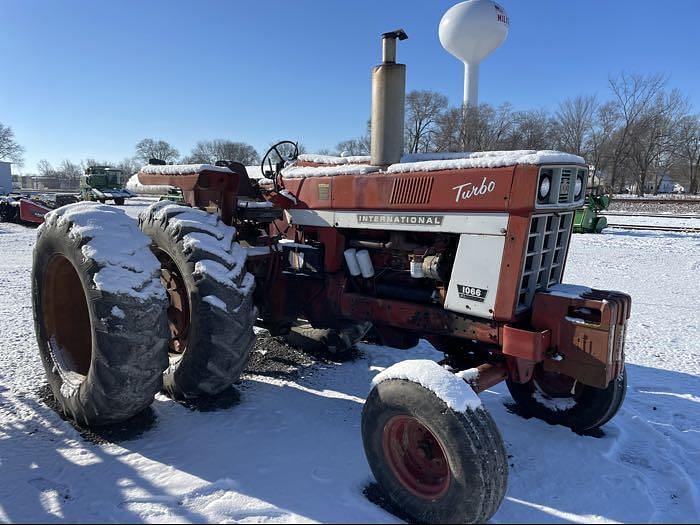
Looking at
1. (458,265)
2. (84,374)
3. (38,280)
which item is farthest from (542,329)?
(38,280)

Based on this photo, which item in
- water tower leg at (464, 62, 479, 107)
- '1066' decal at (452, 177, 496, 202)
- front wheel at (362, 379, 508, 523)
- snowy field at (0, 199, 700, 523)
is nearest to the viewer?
front wheel at (362, 379, 508, 523)

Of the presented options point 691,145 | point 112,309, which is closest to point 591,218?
point 112,309

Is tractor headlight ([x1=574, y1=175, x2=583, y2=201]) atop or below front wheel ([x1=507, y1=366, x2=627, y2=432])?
atop

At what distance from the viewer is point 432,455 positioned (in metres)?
2.78

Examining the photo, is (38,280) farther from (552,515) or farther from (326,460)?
(552,515)

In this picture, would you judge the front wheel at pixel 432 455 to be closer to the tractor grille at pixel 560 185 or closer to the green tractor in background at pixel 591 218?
the tractor grille at pixel 560 185

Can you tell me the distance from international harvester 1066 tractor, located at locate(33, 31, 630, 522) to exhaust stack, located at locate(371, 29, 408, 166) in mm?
11

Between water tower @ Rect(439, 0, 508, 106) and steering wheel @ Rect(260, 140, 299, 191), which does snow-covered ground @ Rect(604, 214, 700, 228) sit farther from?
water tower @ Rect(439, 0, 508, 106)

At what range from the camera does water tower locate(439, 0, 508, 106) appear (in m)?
38.1

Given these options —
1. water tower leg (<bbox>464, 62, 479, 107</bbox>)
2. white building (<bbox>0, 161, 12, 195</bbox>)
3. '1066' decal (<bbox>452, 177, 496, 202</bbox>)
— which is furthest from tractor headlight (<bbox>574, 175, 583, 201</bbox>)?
water tower leg (<bbox>464, 62, 479, 107</bbox>)

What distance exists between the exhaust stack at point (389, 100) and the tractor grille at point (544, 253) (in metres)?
1.19

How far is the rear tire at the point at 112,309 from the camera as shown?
2.99 metres

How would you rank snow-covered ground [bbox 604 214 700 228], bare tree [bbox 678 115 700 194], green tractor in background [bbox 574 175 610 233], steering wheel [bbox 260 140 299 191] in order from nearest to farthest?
steering wheel [bbox 260 140 299 191] → green tractor in background [bbox 574 175 610 233] → snow-covered ground [bbox 604 214 700 228] → bare tree [bbox 678 115 700 194]

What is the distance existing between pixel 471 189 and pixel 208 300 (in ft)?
6.15
